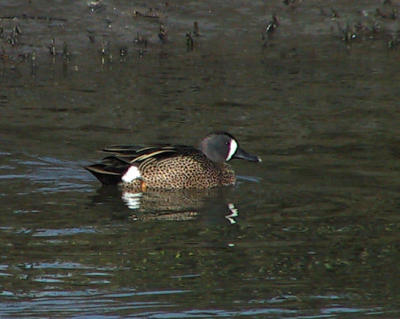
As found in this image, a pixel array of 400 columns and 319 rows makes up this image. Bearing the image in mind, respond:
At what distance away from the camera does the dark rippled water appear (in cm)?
665

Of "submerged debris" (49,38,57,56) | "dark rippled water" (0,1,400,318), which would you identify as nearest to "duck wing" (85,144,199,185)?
"dark rippled water" (0,1,400,318)

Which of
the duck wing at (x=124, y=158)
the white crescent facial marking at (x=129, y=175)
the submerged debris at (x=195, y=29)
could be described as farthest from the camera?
the submerged debris at (x=195, y=29)

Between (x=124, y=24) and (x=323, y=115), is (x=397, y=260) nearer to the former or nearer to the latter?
(x=323, y=115)

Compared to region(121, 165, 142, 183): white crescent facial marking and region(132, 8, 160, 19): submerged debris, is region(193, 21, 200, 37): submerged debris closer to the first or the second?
region(132, 8, 160, 19): submerged debris

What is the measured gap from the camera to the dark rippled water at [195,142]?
21.8ft

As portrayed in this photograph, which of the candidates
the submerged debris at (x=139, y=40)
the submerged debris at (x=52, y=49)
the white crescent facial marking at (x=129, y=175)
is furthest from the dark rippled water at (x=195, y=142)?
the white crescent facial marking at (x=129, y=175)

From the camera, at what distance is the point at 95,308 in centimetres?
608

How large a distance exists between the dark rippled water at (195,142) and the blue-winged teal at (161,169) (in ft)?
0.62

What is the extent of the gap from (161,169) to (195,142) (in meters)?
1.72

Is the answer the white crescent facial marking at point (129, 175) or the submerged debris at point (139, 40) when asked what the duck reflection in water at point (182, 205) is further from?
the submerged debris at point (139, 40)

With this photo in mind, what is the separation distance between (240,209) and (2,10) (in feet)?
31.9

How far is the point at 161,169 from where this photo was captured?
10836 millimetres

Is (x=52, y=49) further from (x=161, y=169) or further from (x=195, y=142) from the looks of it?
(x=161, y=169)

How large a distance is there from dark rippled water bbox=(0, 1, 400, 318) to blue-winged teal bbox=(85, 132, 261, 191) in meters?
0.19
